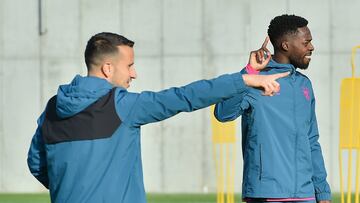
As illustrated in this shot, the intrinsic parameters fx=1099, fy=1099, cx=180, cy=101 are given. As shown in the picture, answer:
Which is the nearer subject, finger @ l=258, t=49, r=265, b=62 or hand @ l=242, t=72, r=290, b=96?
hand @ l=242, t=72, r=290, b=96

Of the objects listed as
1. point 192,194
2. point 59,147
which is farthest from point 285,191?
point 192,194

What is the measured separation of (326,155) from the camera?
1501cm

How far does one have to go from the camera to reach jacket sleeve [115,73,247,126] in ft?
16.5

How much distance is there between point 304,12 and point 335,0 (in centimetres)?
45

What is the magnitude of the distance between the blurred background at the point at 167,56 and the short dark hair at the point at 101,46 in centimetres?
971

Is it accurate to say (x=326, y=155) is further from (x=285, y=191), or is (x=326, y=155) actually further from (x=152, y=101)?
(x=152, y=101)

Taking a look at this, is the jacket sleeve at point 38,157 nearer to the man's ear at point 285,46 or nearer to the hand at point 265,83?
the hand at point 265,83

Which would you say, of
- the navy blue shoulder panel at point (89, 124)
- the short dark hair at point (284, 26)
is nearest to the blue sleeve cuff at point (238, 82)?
the navy blue shoulder panel at point (89, 124)

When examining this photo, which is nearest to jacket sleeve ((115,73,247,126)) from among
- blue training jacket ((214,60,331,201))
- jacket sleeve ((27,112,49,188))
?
jacket sleeve ((27,112,49,188))

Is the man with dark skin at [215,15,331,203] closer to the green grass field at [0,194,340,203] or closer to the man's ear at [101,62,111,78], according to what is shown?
the man's ear at [101,62,111,78]

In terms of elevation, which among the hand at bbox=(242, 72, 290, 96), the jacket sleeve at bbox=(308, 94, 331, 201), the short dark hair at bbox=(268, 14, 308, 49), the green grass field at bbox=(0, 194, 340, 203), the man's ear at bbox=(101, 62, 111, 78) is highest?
the short dark hair at bbox=(268, 14, 308, 49)

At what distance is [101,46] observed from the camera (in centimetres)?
539

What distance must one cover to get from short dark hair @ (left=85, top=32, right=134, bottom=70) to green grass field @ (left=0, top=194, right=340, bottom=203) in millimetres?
8660

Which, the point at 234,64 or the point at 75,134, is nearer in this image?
the point at 75,134
